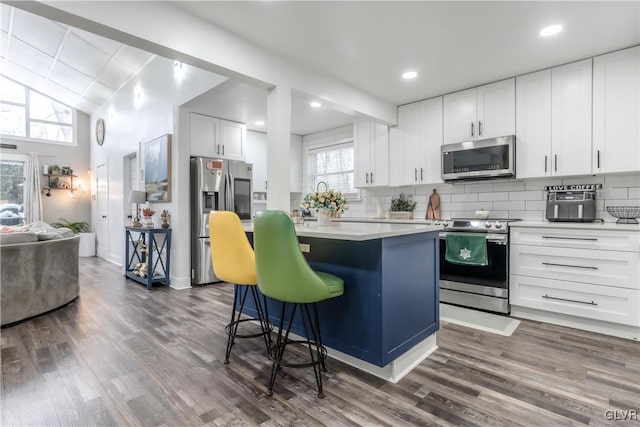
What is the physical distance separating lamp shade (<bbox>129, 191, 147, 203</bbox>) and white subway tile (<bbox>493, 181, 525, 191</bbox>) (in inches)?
192

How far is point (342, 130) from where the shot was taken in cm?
573

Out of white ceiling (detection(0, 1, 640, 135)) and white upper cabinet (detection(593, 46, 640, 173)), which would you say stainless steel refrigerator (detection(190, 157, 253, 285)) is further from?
white upper cabinet (detection(593, 46, 640, 173))

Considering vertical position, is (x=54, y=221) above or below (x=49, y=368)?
above

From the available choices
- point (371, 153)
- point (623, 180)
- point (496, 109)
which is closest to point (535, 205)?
point (623, 180)

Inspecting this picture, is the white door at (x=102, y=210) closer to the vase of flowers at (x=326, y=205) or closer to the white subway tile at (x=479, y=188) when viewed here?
the vase of flowers at (x=326, y=205)

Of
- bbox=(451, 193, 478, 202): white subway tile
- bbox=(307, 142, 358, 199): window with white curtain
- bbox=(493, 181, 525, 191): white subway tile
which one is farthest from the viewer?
bbox=(307, 142, 358, 199): window with white curtain

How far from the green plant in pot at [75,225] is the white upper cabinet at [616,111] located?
9.18 meters

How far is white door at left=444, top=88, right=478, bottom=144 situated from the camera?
379 centimetres

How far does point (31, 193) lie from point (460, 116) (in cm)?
853

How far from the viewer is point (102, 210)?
7.16m

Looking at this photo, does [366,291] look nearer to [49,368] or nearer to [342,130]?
[49,368]

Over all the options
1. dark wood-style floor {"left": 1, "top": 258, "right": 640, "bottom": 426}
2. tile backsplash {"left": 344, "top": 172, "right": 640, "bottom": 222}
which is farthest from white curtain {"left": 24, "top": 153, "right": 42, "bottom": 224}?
tile backsplash {"left": 344, "top": 172, "right": 640, "bottom": 222}

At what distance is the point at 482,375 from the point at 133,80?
6416mm

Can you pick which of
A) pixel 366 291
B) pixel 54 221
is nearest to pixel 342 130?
pixel 366 291
